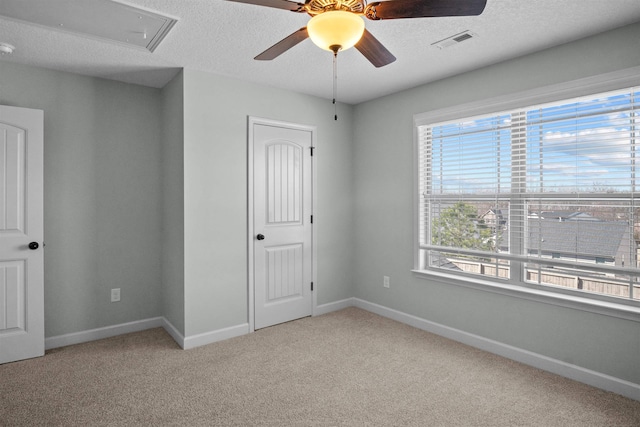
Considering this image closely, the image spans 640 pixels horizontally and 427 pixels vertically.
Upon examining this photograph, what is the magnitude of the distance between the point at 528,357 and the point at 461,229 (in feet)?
3.93

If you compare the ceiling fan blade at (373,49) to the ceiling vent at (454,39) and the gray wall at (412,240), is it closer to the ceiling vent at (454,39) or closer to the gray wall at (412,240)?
the ceiling vent at (454,39)

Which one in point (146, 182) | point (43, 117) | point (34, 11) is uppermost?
point (34, 11)

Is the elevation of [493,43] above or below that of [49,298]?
above

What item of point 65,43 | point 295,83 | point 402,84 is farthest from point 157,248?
point 402,84

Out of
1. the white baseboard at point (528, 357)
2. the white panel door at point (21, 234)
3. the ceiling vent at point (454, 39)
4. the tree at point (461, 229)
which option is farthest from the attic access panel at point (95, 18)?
the white baseboard at point (528, 357)

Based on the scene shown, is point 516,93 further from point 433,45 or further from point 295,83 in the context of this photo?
point 295,83

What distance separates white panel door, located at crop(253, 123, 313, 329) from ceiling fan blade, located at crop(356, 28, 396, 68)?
6.35ft

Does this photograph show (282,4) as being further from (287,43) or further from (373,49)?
(373,49)

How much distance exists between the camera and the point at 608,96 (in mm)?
2592

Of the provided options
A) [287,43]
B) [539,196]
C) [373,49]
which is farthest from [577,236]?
[287,43]

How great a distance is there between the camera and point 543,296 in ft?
9.36

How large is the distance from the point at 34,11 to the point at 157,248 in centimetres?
227

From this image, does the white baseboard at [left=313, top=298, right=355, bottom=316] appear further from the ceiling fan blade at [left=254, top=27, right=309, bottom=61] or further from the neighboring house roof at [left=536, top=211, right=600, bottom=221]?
the ceiling fan blade at [left=254, top=27, right=309, bottom=61]

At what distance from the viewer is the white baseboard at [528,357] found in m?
2.51
